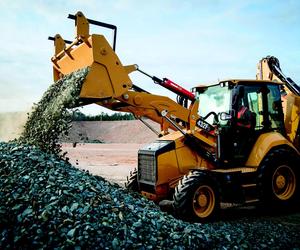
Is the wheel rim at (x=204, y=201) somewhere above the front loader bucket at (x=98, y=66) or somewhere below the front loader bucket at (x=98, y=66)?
below

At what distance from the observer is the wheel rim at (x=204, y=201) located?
24.5 ft

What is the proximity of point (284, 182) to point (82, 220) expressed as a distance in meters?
5.07

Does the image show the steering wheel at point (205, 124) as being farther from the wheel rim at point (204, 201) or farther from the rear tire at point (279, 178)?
the wheel rim at point (204, 201)

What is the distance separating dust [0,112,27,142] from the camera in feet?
29.1

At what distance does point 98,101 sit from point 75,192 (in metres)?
2.27

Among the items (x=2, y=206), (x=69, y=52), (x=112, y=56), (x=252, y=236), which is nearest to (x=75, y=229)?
(x=2, y=206)

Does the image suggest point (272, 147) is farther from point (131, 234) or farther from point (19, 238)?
point (19, 238)

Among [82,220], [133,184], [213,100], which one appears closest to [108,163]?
[133,184]

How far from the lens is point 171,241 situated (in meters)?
5.17

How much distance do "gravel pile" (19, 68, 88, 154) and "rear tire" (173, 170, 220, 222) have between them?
7.81 feet

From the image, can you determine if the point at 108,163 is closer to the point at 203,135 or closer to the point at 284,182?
the point at 203,135

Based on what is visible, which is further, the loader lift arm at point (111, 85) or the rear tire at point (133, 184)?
the rear tire at point (133, 184)

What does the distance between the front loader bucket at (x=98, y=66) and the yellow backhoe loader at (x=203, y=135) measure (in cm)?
2

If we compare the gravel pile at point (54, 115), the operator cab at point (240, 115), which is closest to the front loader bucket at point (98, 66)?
the gravel pile at point (54, 115)
